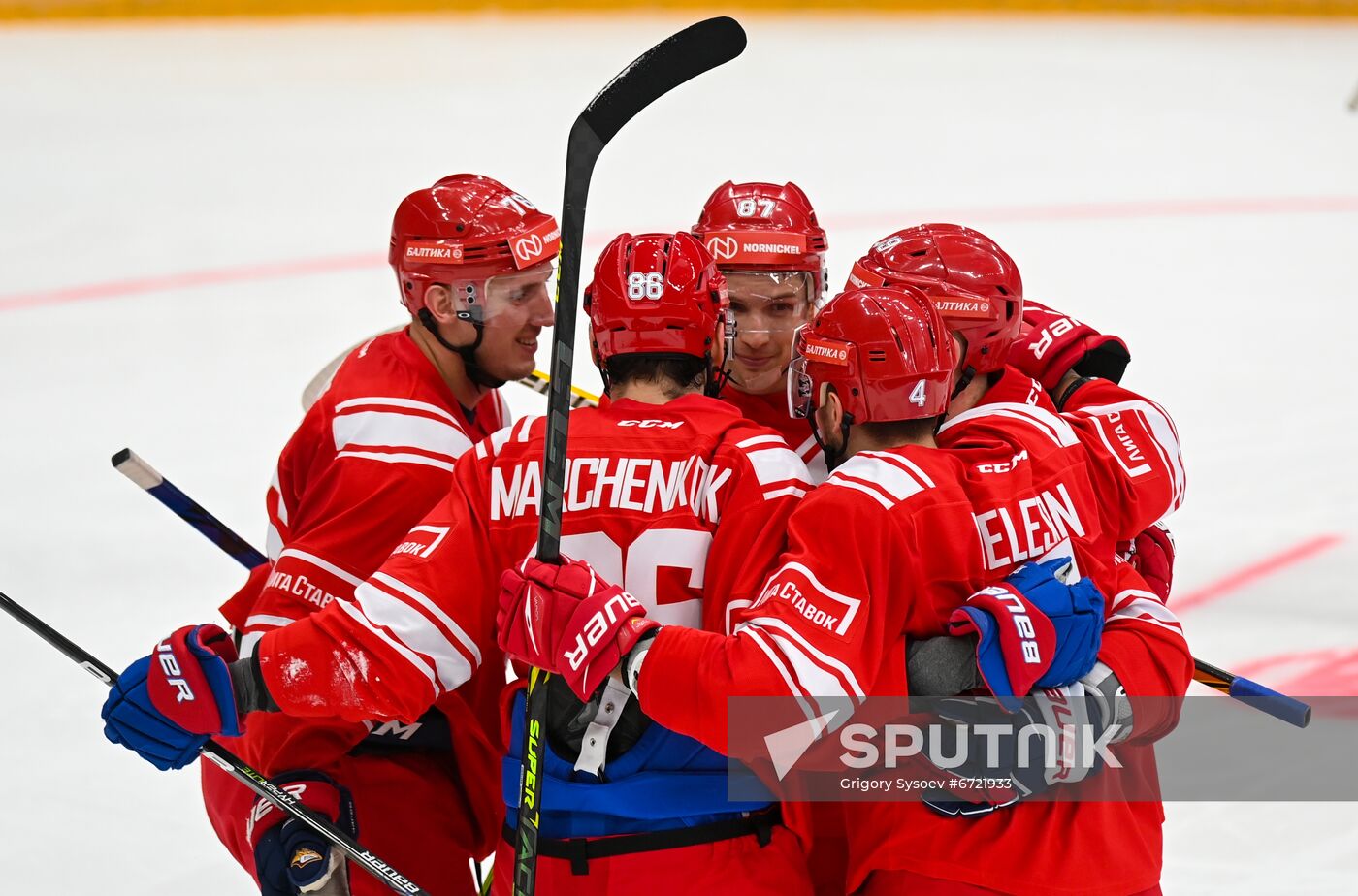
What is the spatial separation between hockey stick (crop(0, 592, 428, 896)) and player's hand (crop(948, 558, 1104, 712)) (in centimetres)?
102

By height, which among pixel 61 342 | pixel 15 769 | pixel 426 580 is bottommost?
pixel 15 769

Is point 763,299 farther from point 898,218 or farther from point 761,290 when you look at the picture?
point 898,218

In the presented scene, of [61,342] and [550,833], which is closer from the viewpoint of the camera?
[550,833]

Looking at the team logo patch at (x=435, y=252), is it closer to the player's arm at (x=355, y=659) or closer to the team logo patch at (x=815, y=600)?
the player's arm at (x=355, y=659)

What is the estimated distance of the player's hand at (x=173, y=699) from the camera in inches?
95.4

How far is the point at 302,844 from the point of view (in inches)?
108

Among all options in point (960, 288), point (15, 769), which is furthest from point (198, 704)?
point (15, 769)

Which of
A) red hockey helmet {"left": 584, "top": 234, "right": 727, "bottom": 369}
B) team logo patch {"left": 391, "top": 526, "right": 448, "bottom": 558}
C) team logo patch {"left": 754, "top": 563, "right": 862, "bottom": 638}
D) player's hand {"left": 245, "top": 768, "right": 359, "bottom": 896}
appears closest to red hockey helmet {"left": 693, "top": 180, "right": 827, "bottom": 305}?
red hockey helmet {"left": 584, "top": 234, "right": 727, "bottom": 369}

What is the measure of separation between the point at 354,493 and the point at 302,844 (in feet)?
1.97

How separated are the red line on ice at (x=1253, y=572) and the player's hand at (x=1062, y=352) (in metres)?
2.10

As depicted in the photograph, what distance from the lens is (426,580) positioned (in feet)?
7.88

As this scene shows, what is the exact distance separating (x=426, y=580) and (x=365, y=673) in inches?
6.4

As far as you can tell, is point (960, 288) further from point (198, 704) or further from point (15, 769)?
point (15, 769)

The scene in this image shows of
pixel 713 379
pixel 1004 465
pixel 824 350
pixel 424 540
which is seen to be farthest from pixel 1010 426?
pixel 424 540
